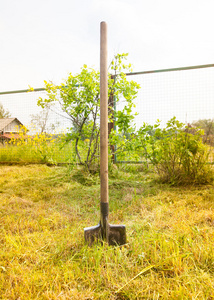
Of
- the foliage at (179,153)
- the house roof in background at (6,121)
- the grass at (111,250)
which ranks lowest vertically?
the grass at (111,250)

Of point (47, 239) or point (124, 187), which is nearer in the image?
point (47, 239)

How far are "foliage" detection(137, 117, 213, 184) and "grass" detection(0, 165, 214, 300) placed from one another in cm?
45

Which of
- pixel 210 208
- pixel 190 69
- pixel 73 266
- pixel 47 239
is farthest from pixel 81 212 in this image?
pixel 190 69

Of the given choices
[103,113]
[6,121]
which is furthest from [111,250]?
[6,121]

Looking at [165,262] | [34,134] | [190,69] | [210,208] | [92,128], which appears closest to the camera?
[165,262]

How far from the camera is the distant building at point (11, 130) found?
521 centimetres

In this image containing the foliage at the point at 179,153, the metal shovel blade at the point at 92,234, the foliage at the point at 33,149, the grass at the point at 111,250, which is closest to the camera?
the grass at the point at 111,250

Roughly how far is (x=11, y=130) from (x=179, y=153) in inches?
167

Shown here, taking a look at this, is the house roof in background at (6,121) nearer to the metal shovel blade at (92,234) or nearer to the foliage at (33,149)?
the foliage at (33,149)

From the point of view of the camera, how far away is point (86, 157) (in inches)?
135

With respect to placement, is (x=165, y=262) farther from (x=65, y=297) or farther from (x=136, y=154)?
(x=136, y=154)

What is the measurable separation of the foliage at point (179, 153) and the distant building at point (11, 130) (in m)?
3.40

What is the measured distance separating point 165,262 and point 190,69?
11.7 feet

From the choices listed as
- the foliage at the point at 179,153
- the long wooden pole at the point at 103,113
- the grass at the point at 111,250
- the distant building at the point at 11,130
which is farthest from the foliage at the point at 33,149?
the long wooden pole at the point at 103,113
